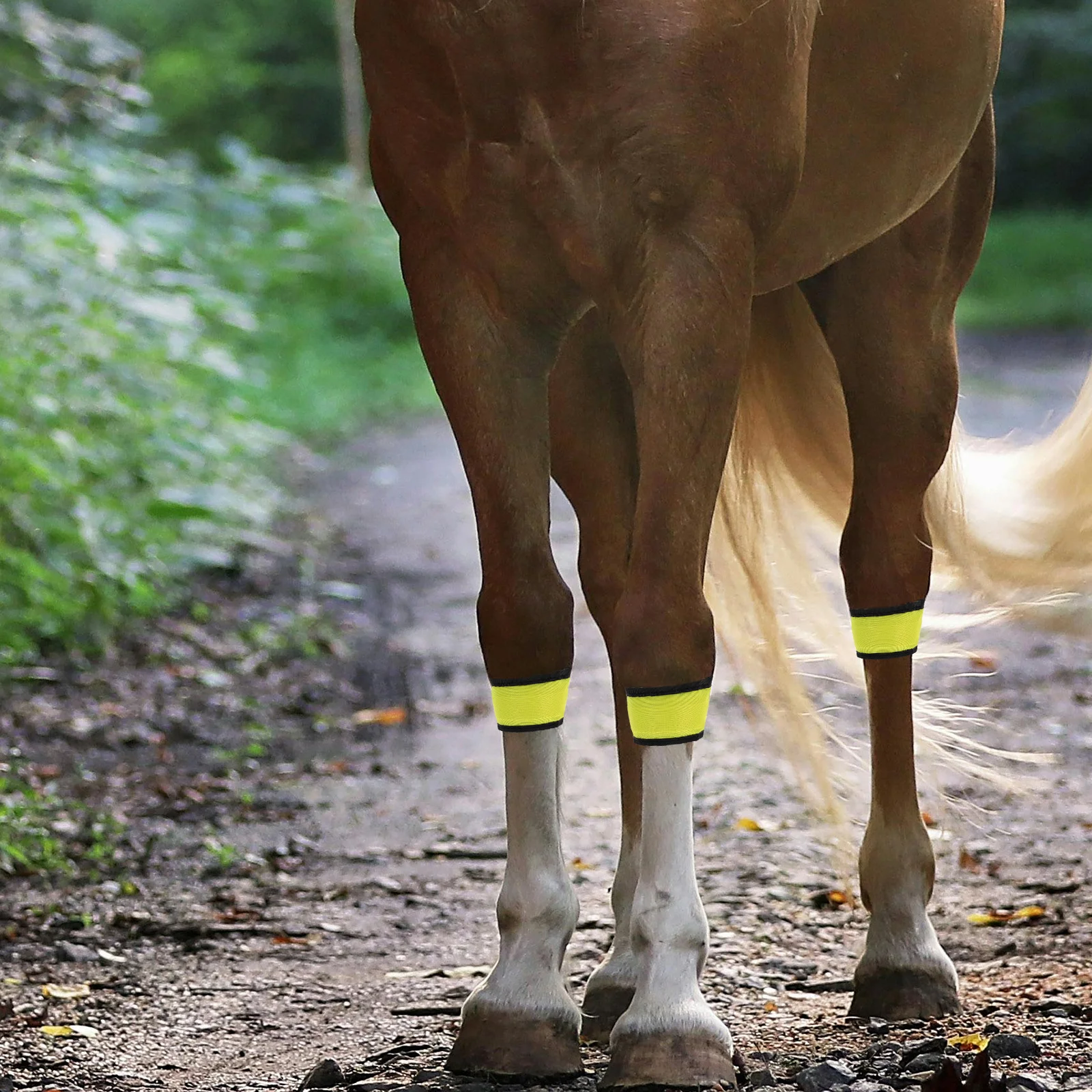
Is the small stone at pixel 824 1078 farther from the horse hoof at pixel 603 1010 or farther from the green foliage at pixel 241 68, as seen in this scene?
the green foliage at pixel 241 68

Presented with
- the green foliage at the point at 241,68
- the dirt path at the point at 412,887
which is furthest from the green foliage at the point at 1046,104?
the dirt path at the point at 412,887

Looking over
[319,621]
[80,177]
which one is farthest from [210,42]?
[319,621]

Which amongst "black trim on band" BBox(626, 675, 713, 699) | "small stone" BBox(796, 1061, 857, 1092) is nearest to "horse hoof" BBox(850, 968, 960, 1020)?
"small stone" BBox(796, 1061, 857, 1092)

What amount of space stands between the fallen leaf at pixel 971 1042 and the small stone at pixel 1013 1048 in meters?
0.03

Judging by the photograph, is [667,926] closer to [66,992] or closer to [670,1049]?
Answer: [670,1049]

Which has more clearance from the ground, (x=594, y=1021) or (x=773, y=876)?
(x=773, y=876)

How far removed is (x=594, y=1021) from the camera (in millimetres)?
2629

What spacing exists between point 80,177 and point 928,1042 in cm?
630

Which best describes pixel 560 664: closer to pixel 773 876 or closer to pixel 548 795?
pixel 548 795

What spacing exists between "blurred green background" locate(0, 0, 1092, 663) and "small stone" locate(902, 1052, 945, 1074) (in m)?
3.66

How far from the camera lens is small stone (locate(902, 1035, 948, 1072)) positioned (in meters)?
2.30

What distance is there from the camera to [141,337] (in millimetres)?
7906

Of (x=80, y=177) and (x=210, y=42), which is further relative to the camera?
→ (x=210, y=42)

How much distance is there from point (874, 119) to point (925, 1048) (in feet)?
4.64
